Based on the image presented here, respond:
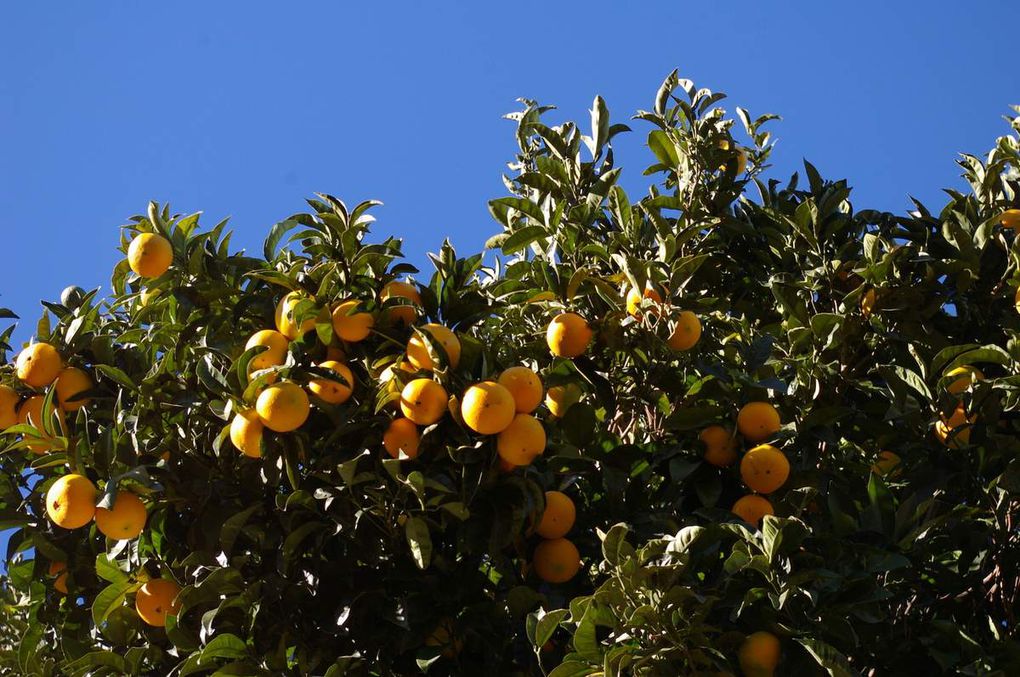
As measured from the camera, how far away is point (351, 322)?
11.1ft

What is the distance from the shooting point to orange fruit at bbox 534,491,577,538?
336 centimetres

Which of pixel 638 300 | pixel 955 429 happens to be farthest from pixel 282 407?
pixel 955 429

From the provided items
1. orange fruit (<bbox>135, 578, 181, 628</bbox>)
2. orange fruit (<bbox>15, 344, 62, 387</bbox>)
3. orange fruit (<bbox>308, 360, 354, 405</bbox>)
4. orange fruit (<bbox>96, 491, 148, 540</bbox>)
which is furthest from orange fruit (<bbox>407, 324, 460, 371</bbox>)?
orange fruit (<bbox>15, 344, 62, 387</bbox>)

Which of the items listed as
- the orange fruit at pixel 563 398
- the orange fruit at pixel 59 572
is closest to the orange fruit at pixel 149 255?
the orange fruit at pixel 59 572

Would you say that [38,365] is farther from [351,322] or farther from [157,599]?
[351,322]

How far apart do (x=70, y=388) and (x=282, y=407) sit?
81 centimetres

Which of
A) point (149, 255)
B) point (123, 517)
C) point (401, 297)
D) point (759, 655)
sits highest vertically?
point (149, 255)

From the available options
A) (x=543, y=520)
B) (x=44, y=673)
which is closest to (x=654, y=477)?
(x=543, y=520)

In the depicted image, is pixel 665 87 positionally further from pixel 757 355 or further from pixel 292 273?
pixel 292 273

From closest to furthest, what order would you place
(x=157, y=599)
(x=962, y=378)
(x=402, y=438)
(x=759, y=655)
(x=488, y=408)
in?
(x=759, y=655) → (x=488, y=408) → (x=402, y=438) → (x=157, y=599) → (x=962, y=378)

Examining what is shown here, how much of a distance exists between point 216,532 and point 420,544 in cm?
59

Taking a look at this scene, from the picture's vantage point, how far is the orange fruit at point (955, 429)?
3662 millimetres

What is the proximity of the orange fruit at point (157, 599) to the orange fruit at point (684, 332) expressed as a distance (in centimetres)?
150

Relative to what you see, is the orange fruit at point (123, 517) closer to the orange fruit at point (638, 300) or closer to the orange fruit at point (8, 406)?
the orange fruit at point (8, 406)
